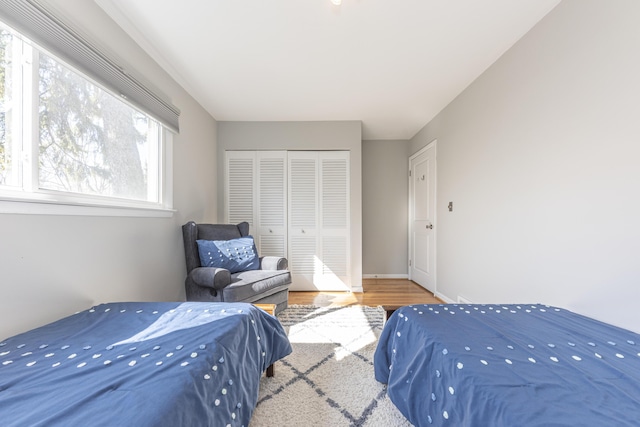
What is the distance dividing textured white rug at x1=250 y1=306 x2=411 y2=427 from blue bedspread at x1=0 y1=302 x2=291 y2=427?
246 mm

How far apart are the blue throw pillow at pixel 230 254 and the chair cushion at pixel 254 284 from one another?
95mm

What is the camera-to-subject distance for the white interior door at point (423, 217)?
3.54 metres

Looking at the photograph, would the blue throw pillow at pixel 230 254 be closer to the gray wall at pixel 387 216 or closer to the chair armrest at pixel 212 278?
the chair armrest at pixel 212 278

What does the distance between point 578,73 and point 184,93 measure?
3.13 meters

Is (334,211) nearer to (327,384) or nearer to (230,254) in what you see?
(230,254)

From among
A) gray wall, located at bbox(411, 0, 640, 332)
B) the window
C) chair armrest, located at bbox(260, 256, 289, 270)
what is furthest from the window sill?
gray wall, located at bbox(411, 0, 640, 332)

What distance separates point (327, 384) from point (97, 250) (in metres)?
1.60

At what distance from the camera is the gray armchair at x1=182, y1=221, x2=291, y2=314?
2211 mm

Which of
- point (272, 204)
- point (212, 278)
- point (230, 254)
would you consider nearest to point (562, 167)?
point (212, 278)

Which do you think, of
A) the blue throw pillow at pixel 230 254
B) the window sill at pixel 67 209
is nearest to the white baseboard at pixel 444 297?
the blue throw pillow at pixel 230 254

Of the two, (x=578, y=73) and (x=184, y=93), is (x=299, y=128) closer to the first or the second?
A: (x=184, y=93)

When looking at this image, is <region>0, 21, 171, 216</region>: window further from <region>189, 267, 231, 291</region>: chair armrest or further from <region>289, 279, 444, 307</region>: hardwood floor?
<region>289, 279, 444, 307</region>: hardwood floor

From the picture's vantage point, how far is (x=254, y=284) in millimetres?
2367

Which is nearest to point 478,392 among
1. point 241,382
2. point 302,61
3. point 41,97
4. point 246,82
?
point 241,382
